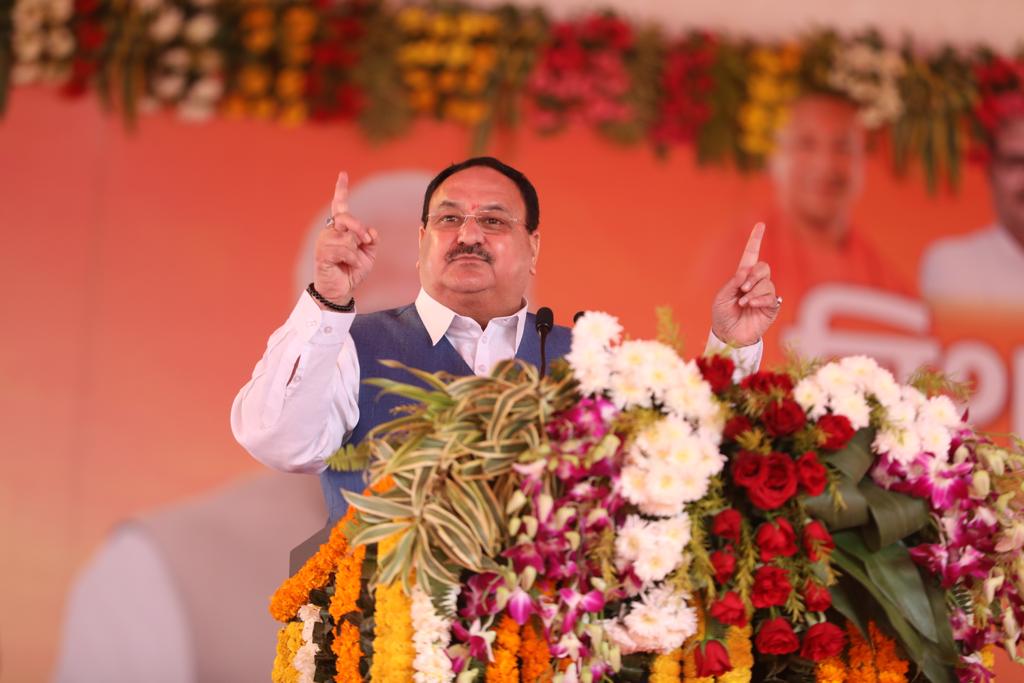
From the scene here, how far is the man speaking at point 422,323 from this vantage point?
2.13 metres

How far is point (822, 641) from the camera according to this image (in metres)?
1.53

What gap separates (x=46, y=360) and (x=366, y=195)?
4.09 ft

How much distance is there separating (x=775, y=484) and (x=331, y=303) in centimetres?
95

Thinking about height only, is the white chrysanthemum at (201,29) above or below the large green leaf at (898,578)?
above

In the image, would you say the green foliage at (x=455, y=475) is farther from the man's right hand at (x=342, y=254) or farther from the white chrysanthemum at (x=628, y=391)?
the man's right hand at (x=342, y=254)

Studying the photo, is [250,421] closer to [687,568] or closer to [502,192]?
[502,192]

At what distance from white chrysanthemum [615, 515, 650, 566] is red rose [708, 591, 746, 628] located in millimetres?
129

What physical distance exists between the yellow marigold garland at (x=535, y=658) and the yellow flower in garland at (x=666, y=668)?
0.14m

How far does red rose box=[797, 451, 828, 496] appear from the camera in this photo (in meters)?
1.51

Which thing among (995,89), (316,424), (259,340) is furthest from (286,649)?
(995,89)

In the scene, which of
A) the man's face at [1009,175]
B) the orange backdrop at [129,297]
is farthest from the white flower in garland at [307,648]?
the man's face at [1009,175]

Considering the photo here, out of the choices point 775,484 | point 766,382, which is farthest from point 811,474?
point 766,382

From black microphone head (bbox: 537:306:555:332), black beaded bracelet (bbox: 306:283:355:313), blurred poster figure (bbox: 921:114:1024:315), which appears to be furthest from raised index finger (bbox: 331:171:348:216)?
blurred poster figure (bbox: 921:114:1024:315)

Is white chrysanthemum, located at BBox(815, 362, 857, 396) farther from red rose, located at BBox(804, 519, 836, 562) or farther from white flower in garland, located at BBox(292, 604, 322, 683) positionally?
white flower in garland, located at BBox(292, 604, 322, 683)
